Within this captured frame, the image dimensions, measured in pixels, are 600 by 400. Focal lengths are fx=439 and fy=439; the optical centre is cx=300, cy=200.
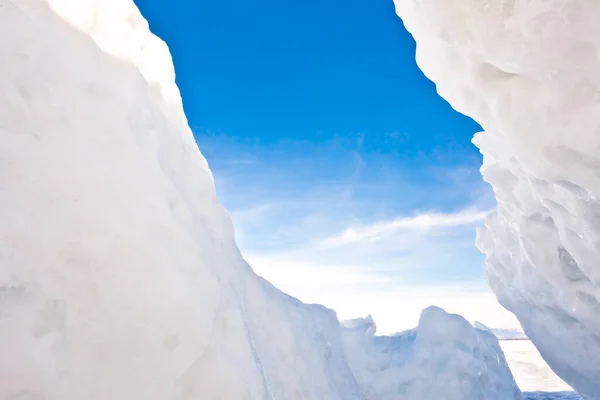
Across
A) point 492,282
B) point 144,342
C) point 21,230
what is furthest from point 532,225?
point 21,230

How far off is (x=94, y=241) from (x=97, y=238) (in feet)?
0.08

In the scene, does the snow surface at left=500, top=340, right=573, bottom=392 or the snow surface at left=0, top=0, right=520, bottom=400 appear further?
the snow surface at left=500, top=340, right=573, bottom=392

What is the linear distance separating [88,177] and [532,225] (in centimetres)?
657

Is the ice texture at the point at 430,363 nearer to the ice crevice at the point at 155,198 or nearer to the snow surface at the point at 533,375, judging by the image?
the ice crevice at the point at 155,198

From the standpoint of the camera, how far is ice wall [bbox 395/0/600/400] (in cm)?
376

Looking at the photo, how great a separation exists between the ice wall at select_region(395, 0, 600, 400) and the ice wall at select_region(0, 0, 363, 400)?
130 inches

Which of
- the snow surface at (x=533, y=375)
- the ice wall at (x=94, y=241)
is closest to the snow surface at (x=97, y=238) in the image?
the ice wall at (x=94, y=241)

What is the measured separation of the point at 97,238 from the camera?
2.50m

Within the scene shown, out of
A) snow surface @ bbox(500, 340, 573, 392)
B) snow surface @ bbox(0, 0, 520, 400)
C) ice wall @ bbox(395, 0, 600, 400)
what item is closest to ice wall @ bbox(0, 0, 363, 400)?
snow surface @ bbox(0, 0, 520, 400)

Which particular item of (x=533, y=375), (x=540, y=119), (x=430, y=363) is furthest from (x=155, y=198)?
(x=533, y=375)

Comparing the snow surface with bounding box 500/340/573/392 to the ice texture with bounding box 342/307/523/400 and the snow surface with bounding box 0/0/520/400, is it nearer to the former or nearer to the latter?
the ice texture with bounding box 342/307/523/400

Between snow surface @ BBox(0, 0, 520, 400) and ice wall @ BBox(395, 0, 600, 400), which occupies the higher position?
ice wall @ BBox(395, 0, 600, 400)

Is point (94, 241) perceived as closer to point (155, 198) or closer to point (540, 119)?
point (155, 198)

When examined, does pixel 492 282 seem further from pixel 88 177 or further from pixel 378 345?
pixel 88 177
